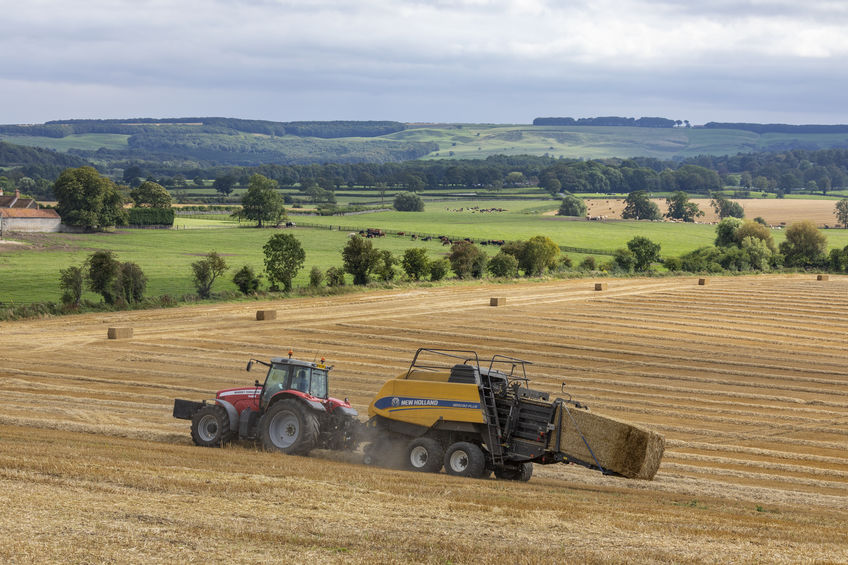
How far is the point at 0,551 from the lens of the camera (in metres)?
10.5

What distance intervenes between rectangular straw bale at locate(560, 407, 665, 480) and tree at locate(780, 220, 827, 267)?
290 feet

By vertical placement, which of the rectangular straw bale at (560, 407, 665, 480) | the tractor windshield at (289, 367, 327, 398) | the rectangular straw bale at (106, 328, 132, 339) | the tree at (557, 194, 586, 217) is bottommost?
the rectangular straw bale at (106, 328, 132, 339)

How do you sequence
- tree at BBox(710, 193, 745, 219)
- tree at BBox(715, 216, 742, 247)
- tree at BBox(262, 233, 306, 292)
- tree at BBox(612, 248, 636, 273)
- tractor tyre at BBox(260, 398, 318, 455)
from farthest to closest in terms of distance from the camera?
tree at BBox(710, 193, 745, 219) → tree at BBox(715, 216, 742, 247) → tree at BBox(612, 248, 636, 273) → tree at BBox(262, 233, 306, 292) → tractor tyre at BBox(260, 398, 318, 455)

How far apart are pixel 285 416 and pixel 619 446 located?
7.12 m

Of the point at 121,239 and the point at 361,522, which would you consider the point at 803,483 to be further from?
the point at 121,239

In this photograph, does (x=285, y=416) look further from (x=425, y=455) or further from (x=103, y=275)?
(x=103, y=275)

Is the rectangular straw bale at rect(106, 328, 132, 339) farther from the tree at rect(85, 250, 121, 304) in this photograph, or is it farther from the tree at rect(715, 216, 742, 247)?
the tree at rect(715, 216, 742, 247)

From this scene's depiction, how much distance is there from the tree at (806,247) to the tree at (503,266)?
36.7 metres

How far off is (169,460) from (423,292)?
4620 centimetres

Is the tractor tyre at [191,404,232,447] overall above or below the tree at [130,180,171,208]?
below

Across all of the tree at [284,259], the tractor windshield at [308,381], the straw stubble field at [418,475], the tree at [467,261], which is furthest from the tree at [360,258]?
the tractor windshield at [308,381]

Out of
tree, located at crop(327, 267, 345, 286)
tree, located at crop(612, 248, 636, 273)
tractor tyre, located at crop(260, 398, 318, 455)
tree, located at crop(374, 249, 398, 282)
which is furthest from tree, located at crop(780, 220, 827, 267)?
tractor tyre, located at crop(260, 398, 318, 455)

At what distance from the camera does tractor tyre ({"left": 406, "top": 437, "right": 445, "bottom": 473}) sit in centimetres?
1869

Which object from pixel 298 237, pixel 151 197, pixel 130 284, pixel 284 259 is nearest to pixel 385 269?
pixel 284 259
